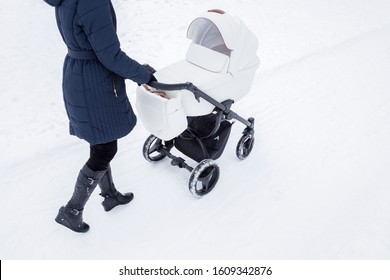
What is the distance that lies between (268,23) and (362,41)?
1600 mm

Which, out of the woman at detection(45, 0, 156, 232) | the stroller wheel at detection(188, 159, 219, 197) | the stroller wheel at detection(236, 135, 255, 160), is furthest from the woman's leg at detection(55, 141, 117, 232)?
the stroller wheel at detection(236, 135, 255, 160)

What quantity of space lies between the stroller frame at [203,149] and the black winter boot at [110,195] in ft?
1.33

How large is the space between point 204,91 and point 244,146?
2.82ft

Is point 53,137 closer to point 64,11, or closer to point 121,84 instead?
point 121,84

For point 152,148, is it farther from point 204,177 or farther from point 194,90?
point 194,90

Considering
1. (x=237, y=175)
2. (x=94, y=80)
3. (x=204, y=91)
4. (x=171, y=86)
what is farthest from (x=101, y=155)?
(x=237, y=175)

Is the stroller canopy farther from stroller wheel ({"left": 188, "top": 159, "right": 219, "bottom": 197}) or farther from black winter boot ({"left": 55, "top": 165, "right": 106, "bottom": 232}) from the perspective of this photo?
black winter boot ({"left": 55, "top": 165, "right": 106, "bottom": 232})

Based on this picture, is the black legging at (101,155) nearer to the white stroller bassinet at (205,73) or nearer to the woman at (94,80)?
the woman at (94,80)

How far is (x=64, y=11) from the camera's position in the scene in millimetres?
1391

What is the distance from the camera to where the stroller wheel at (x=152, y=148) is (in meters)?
2.54

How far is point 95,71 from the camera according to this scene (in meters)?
1.58

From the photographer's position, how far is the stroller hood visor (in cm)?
209

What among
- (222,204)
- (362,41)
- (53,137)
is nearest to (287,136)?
(222,204)

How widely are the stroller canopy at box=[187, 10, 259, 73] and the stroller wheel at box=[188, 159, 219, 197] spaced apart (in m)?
0.68
